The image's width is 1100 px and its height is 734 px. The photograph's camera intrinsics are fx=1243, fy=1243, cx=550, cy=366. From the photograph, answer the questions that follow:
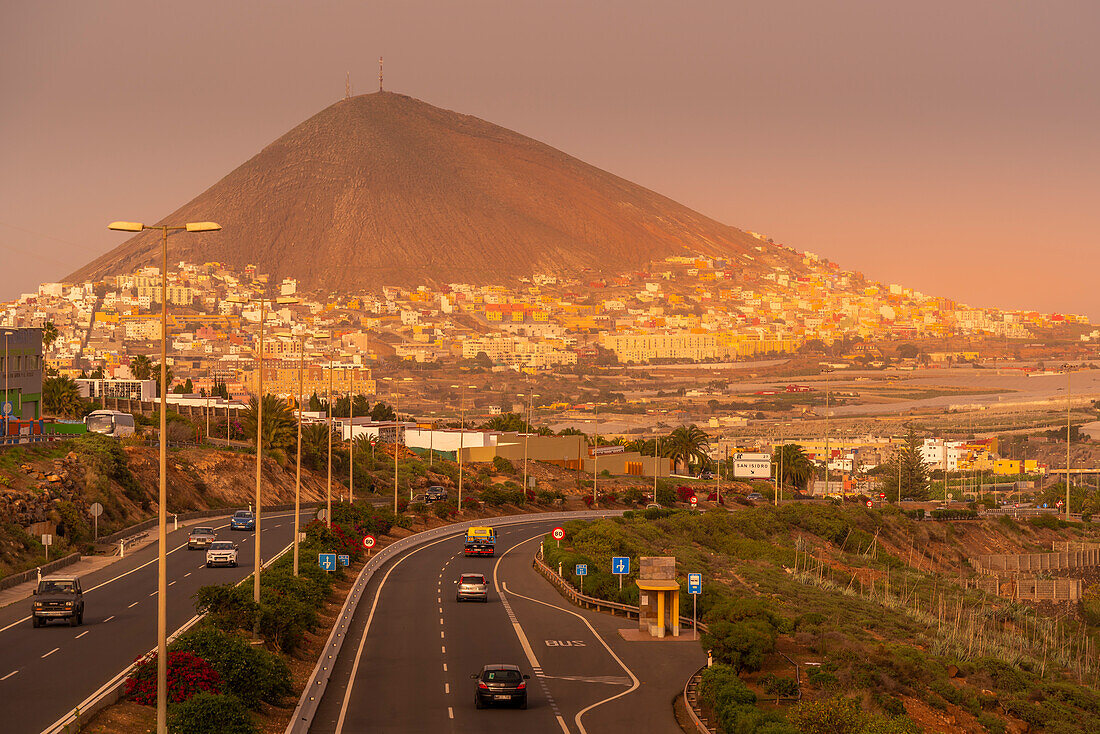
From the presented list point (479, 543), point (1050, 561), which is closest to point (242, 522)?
point (479, 543)

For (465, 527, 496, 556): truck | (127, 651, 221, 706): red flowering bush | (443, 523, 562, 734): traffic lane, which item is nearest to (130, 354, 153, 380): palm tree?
(465, 527, 496, 556): truck

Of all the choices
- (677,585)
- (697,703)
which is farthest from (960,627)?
(697,703)

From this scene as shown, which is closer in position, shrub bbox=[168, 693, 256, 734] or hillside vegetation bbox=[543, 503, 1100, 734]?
shrub bbox=[168, 693, 256, 734]

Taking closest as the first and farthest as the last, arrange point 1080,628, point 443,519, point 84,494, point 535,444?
1. point 84,494
2. point 1080,628
3. point 443,519
4. point 535,444

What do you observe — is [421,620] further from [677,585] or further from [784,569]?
[784,569]

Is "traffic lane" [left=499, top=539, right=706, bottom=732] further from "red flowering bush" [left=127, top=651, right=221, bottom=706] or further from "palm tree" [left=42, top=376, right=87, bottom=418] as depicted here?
"palm tree" [left=42, top=376, right=87, bottom=418]

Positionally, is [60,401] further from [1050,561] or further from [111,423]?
[1050,561]
